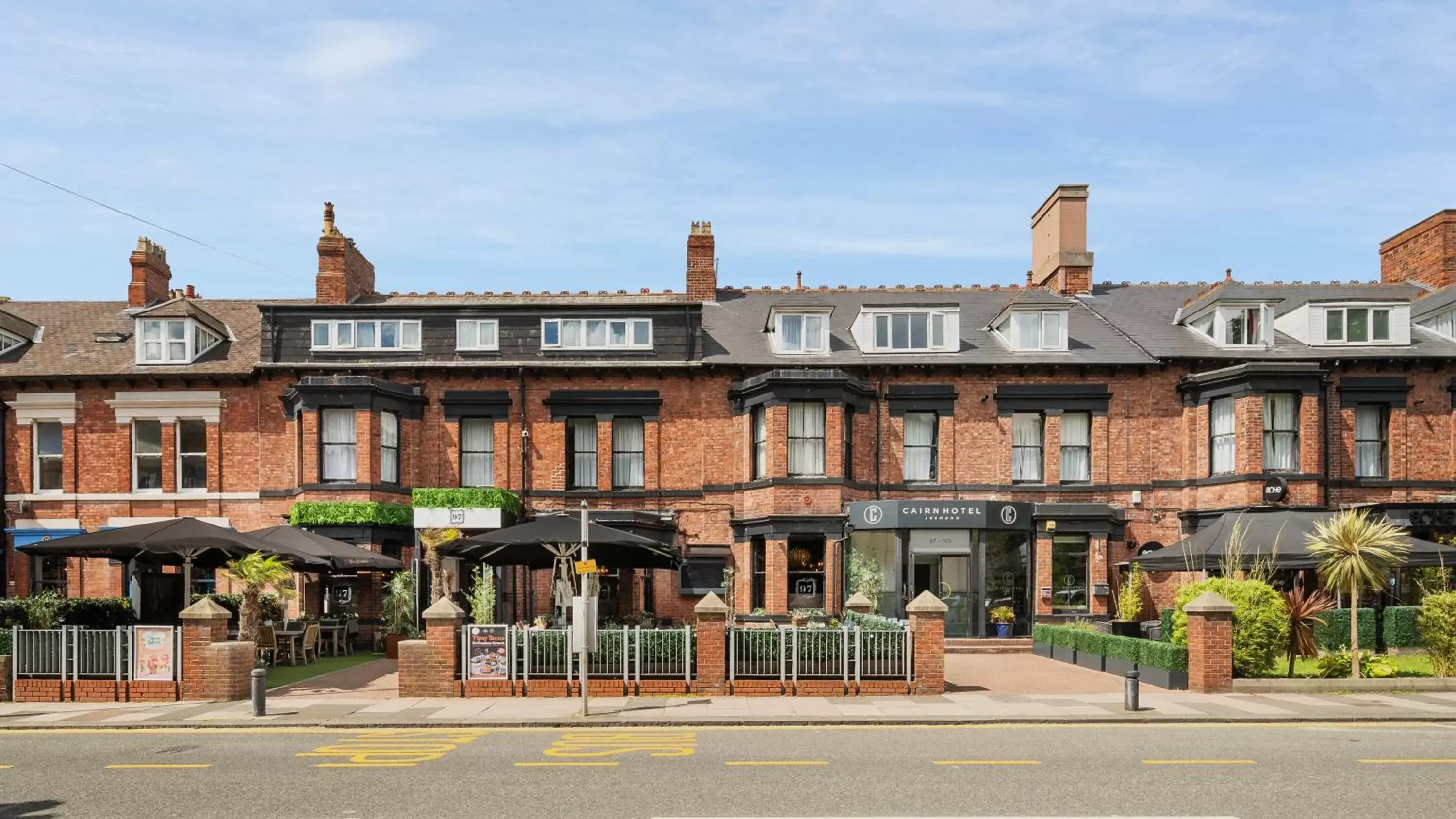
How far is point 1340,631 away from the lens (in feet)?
80.8

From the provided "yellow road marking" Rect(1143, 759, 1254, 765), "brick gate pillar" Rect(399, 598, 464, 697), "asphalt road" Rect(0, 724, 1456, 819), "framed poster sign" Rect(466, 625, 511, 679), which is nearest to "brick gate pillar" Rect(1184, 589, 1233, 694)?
"asphalt road" Rect(0, 724, 1456, 819)

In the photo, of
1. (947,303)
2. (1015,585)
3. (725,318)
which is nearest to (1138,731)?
(1015,585)

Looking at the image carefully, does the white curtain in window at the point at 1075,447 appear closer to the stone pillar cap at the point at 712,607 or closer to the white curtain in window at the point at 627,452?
the white curtain in window at the point at 627,452

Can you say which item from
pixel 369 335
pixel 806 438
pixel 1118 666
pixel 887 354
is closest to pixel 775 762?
pixel 1118 666

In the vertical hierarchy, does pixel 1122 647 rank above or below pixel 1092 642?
above

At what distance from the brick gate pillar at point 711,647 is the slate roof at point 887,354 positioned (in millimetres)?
12626

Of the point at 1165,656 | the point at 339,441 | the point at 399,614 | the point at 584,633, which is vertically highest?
the point at 339,441

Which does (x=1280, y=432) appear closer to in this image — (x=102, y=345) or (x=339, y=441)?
(x=339, y=441)

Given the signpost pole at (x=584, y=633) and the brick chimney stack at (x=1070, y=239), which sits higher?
the brick chimney stack at (x=1070, y=239)

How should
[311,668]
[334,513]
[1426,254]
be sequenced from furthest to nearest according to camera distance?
[1426,254], [334,513], [311,668]

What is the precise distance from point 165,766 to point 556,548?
33.7ft

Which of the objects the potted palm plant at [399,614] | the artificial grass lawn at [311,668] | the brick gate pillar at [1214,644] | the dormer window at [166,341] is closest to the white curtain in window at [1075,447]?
the brick gate pillar at [1214,644]

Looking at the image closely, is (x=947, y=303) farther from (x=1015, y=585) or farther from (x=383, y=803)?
(x=383, y=803)

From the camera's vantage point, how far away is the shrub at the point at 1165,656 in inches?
785
